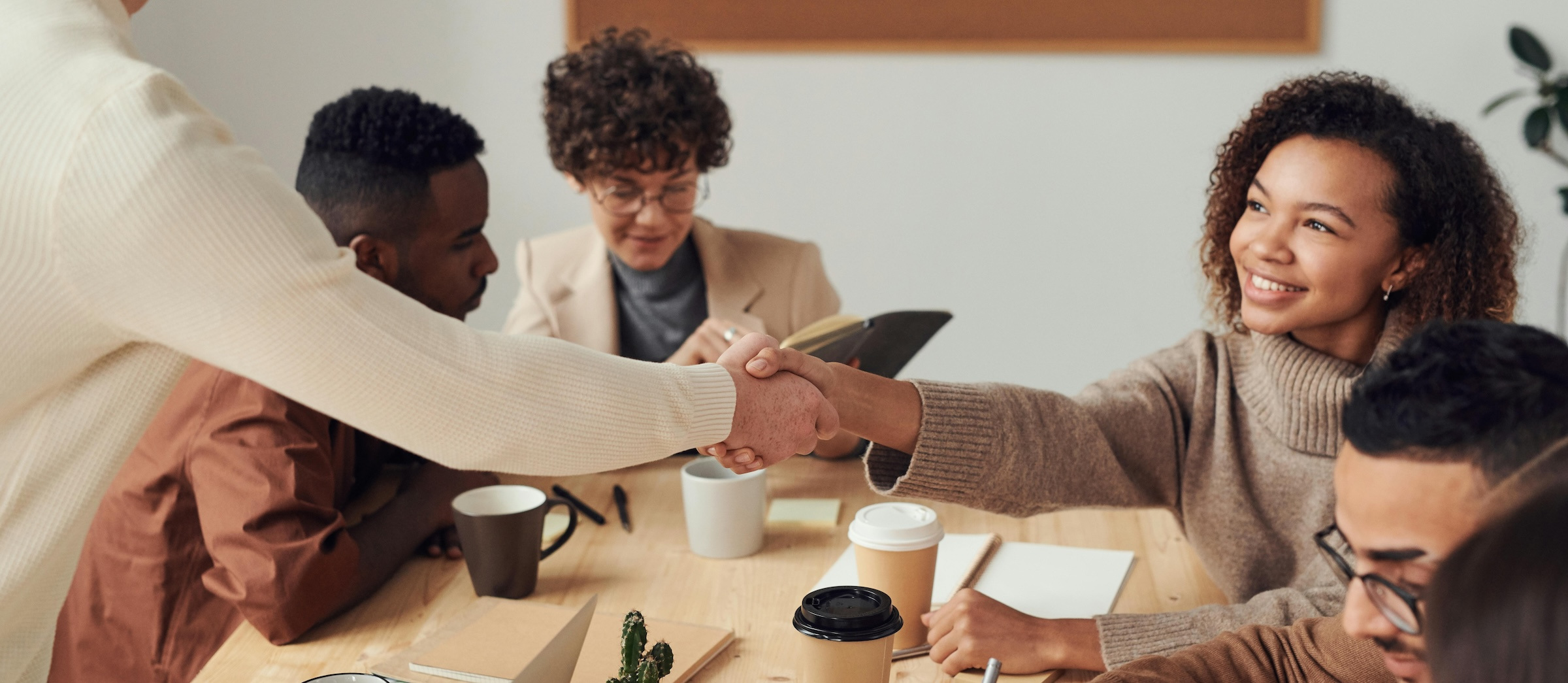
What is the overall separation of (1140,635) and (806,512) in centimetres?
47

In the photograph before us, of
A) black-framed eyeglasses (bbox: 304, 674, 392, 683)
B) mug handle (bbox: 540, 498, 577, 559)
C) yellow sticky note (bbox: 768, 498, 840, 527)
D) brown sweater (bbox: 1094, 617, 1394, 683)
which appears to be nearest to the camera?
black-framed eyeglasses (bbox: 304, 674, 392, 683)

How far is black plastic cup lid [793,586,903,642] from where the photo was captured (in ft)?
3.00

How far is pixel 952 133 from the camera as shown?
10.2ft

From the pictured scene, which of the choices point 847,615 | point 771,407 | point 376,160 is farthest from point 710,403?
point 376,160

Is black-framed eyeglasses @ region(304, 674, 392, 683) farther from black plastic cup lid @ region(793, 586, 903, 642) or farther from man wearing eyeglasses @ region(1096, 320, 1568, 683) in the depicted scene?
man wearing eyeglasses @ region(1096, 320, 1568, 683)

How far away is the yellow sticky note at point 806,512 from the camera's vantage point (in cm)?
141

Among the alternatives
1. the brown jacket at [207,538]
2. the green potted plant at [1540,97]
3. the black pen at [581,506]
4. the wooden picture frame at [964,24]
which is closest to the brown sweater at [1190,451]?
the black pen at [581,506]

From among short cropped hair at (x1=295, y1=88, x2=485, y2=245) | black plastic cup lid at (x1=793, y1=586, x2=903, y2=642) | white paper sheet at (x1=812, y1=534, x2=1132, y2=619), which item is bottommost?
white paper sheet at (x1=812, y1=534, x2=1132, y2=619)

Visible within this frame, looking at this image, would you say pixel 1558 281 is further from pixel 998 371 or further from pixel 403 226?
pixel 403 226

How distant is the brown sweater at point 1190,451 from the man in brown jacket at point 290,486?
0.57 meters

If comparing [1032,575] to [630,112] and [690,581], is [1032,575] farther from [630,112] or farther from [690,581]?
[630,112]

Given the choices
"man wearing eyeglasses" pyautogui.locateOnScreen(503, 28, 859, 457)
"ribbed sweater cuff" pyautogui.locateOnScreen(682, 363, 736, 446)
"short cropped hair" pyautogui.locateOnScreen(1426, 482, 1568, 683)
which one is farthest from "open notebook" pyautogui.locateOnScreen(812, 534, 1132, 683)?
"man wearing eyeglasses" pyautogui.locateOnScreen(503, 28, 859, 457)

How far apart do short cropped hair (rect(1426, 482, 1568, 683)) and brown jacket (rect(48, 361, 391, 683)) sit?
3.12 ft

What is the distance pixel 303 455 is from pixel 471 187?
0.50 meters
